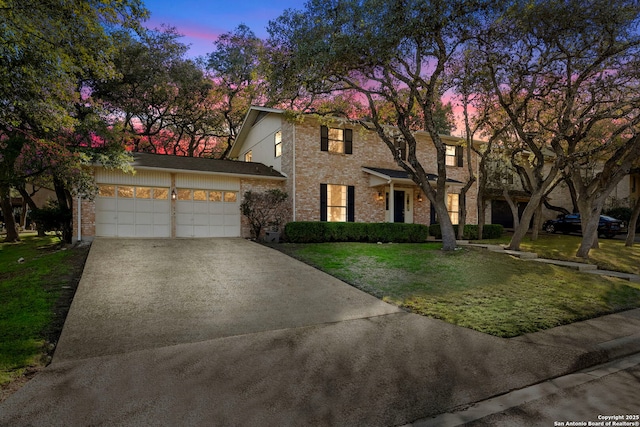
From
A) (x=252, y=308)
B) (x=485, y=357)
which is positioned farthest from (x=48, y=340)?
(x=485, y=357)

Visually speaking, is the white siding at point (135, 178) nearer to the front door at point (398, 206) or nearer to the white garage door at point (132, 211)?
the white garage door at point (132, 211)

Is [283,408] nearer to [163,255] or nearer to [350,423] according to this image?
[350,423]

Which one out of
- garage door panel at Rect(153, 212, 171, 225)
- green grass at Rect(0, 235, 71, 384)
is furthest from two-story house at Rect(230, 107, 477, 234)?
green grass at Rect(0, 235, 71, 384)

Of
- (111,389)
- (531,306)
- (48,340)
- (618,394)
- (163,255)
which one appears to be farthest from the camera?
(163,255)

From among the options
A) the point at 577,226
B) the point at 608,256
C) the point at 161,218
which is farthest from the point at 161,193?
the point at 577,226

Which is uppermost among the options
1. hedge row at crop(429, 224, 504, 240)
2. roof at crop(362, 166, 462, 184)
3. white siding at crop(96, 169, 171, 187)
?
roof at crop(362, 166, 462, 184)

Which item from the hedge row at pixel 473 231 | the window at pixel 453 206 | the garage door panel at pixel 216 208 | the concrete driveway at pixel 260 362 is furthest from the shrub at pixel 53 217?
the window at pixel 453 206

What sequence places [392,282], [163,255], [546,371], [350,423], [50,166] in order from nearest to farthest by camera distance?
1. [350,423]
2. [546,371]
3. [392,282]
4. [50,166]
5. [163,255]

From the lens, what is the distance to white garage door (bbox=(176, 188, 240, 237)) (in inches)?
619

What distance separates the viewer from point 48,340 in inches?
191

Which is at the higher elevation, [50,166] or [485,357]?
[50,166]

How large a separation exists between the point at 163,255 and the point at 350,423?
9501 mm

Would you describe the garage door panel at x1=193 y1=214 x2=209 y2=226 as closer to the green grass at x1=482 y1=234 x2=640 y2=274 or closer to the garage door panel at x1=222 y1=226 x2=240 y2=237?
the garage door panel at x1=222 y1=226 x2=240 y2=237

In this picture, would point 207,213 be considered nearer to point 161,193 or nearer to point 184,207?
point 184,207
